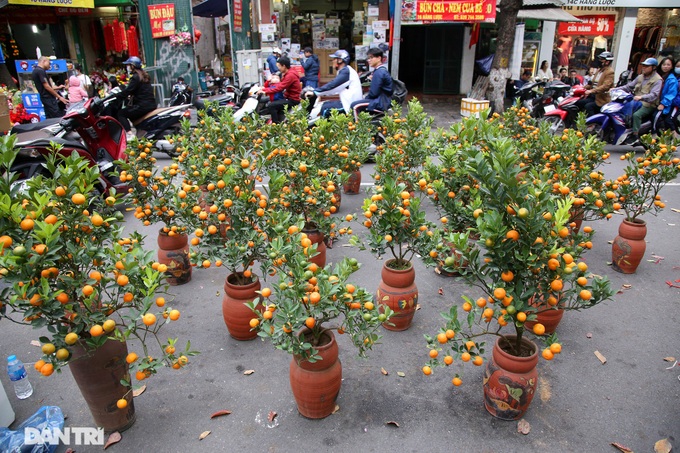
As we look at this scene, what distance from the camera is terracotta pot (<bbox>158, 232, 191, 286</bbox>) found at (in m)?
4.54

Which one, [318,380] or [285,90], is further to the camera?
[285,90]

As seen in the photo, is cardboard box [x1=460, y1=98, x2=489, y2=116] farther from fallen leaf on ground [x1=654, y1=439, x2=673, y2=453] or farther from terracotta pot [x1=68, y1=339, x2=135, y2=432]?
terracotta pot [x1=68, y1=339, x2=135, y2=432]

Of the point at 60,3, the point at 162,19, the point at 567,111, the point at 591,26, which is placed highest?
the point at 60,3

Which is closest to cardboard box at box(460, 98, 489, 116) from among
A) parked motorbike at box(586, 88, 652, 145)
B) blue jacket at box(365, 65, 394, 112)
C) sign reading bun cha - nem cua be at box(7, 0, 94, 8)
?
parked motorbike at box(586, 88, 652, 145)

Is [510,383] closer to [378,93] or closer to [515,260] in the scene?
[515,260]

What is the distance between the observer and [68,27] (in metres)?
15.0

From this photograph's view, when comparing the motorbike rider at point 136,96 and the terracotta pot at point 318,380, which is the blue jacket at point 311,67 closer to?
the motorbike rider at point 136,96

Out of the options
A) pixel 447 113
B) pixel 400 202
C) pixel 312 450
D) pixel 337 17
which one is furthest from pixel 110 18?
pixel 312 450

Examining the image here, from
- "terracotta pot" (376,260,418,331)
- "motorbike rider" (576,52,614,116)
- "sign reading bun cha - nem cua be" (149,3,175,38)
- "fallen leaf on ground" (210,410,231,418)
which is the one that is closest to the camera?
"fallen leaf on ground" (210,410,231,418)

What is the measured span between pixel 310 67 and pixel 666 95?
8402 mm

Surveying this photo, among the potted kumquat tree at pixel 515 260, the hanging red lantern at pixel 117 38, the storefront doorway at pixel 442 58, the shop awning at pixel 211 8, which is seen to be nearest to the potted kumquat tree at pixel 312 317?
the potted kumquat tree at pixel 515 260

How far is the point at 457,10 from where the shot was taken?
11883 millimetres

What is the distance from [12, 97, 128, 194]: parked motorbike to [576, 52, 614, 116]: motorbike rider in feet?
29.8

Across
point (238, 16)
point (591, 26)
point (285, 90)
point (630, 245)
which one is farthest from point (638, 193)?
point (591, 26)
